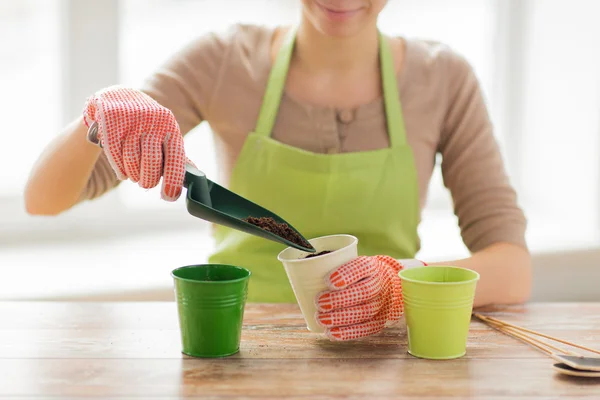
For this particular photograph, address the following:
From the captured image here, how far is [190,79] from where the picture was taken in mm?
1734

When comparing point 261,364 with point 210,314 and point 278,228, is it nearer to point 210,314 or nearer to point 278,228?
point 210,314

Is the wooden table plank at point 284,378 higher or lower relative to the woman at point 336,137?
lower

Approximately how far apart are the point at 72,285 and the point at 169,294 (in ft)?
0.89

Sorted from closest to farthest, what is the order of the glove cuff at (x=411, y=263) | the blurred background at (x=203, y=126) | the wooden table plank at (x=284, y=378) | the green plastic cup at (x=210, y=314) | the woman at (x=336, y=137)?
the wooden table plank at (x=284, y=378) → the green plastic cup at (x=210, y=314) → the glove cuff at (x=411, y=263) → the woman at (x=336, y=137) → the blurred background at (x=203, y=126)

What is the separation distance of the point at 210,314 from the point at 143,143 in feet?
0.94

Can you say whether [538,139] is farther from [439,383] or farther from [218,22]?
[439,383]

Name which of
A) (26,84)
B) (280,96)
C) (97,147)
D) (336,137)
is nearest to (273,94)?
(280,96)

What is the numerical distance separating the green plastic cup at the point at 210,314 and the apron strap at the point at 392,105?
683 millimetres

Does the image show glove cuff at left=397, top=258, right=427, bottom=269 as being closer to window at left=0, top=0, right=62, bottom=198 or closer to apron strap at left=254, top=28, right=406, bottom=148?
apron strap at left=254, top=28, right=406, bottom=148

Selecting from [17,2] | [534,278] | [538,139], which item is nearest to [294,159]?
[534,278]

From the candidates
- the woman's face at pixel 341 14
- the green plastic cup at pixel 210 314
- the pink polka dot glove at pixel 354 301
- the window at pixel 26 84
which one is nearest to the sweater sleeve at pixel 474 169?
the woman's face at pixel 341 14

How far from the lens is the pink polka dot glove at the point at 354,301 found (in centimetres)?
117

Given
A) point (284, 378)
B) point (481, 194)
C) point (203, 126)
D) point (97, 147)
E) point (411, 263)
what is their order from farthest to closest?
point (203, 126)
point (481, 194)
point (97, 147)
point (411, 263)
point (284, 378)

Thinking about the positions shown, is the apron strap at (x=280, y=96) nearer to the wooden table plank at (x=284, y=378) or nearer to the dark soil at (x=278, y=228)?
the dark soil at (x=278, y=228)
